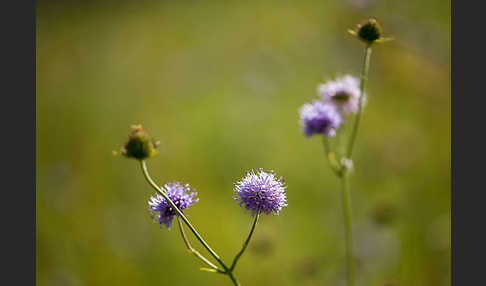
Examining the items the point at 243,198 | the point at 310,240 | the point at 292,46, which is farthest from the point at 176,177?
the point at 292,46

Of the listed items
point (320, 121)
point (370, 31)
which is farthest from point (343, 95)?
point (370, 31)

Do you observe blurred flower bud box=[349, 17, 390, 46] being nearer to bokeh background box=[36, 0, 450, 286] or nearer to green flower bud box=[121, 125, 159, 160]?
green flower bud box=[121, 125, 159, 160]

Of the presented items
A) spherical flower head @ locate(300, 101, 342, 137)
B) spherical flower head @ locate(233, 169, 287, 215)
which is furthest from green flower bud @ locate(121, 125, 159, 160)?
spherical flower head @ locate(300, 101, 342, 137)

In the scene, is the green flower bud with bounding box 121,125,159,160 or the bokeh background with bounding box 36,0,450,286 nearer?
the green flower bud with bounding box 121,125,159,160

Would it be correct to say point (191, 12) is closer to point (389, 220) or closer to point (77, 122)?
point (77, 122)

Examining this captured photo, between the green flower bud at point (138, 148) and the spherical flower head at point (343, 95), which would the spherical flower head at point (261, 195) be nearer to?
the green flower bud at point (138, 148)

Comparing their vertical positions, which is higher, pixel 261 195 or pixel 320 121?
pixel 320 121

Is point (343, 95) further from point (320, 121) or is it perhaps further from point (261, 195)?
point (261, 195)
